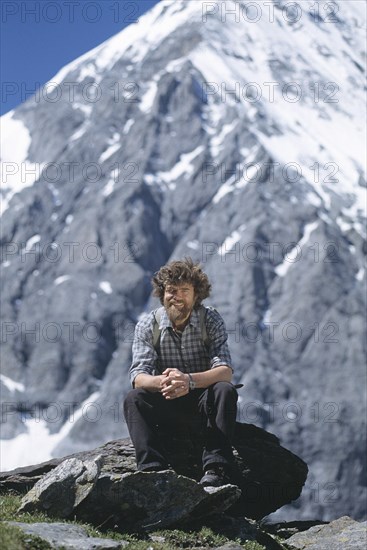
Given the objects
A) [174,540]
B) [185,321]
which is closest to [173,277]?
[185,321]

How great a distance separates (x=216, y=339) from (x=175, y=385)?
1124mm

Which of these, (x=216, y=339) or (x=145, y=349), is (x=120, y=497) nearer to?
(x=145, y=349)

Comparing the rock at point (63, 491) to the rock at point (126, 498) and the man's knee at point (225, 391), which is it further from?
the man's knee at point (225, 391)

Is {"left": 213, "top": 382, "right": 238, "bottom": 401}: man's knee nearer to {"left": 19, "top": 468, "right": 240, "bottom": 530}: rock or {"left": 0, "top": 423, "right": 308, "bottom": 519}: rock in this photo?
{"left": 0, "top": 423, "right": 308, "bottom": 519}: rock

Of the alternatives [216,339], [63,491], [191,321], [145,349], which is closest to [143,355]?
[145,349]

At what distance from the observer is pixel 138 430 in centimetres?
1130

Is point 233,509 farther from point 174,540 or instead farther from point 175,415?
point 174,540

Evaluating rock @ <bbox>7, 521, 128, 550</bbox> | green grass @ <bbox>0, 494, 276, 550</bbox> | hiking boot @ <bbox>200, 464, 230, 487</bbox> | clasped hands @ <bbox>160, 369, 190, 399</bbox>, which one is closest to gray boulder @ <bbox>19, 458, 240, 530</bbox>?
green grass @ <bbox>0, 494, 276, 550</bbox>

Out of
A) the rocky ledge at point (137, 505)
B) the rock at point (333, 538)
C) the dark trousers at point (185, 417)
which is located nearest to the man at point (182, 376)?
the dark trousers at point (185, 417)

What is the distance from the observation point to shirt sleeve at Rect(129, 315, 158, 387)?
12.0m

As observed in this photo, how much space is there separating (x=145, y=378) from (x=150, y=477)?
171 centimetres

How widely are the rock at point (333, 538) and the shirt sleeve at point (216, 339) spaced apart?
2753 millimetres

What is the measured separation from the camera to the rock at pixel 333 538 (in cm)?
1065

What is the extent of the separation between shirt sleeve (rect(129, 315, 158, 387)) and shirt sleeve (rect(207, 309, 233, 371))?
2.78 ft
